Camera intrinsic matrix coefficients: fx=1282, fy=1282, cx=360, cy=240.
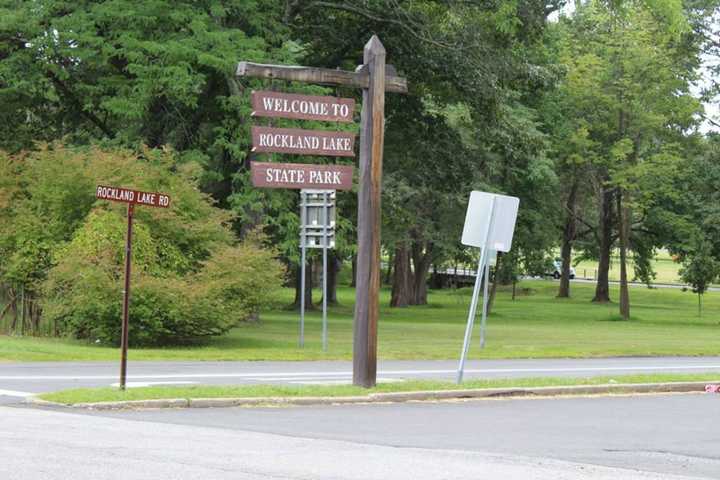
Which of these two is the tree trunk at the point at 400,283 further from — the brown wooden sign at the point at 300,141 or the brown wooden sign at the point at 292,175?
the brown wooden sign at the point at 300,141

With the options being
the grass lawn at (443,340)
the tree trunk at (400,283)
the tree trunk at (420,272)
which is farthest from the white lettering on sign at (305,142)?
the tree trunk at (420,272)

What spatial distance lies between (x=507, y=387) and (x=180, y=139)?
20.1m

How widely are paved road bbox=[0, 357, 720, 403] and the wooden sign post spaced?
198cm

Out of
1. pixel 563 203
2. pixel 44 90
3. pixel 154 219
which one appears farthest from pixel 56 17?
pixel 563 203

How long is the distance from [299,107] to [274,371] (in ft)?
18.3

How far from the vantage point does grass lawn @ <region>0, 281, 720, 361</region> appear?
2430 centimetres

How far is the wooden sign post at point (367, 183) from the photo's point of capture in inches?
648

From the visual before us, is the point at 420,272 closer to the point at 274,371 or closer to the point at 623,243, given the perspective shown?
the point at 623,243

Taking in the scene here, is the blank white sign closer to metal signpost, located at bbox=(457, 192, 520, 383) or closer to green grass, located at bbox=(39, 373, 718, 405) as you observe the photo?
metal signpost, located at bbox=(457, 192, 520, 383)

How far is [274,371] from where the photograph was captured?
20859mm

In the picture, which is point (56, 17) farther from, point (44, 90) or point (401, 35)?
point (401, 35)

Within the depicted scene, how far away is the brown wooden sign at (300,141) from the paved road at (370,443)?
405 centimetres

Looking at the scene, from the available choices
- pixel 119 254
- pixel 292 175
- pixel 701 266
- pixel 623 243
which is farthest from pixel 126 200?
pixel 701 266

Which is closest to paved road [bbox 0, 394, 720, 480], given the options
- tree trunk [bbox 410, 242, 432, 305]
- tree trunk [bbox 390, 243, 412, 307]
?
tree trunk [bbox 390, 243, 412, 307]
